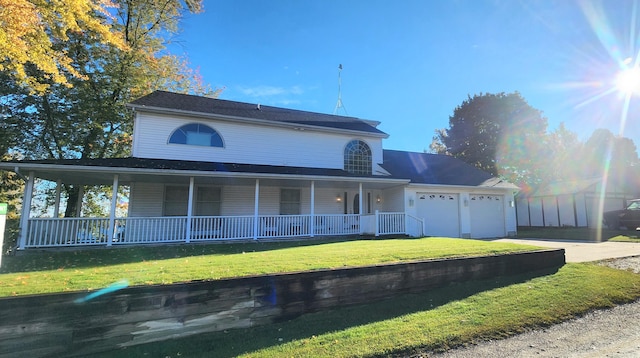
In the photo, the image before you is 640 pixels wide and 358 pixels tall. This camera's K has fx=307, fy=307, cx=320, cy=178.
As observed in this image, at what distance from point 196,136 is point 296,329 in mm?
11256

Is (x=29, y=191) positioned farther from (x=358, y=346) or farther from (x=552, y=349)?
(x=552, y=349)

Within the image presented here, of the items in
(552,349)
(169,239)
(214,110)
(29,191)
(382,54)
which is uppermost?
(382,54)

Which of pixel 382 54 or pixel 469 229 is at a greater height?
pixel 382 54

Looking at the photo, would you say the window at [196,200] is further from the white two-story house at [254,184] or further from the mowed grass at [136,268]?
the mowed grass at [136,268]

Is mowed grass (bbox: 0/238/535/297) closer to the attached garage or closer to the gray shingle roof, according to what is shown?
the gray shingle roof

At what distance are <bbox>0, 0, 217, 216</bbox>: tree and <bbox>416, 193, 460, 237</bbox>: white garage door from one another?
57.6ft

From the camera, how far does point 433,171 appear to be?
18297 mm

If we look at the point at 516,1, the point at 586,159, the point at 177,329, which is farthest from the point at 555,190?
the point at 177,329

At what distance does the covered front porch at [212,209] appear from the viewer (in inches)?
406

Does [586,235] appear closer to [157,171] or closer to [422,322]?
[422,322]

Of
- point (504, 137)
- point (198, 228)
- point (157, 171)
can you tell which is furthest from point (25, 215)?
point (504, 137)

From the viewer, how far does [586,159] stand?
120ft

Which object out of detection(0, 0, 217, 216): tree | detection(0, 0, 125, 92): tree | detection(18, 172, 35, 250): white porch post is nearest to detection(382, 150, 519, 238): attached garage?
detection(0, 0, 125, 92): tree

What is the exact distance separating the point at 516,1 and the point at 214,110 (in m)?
12.8
